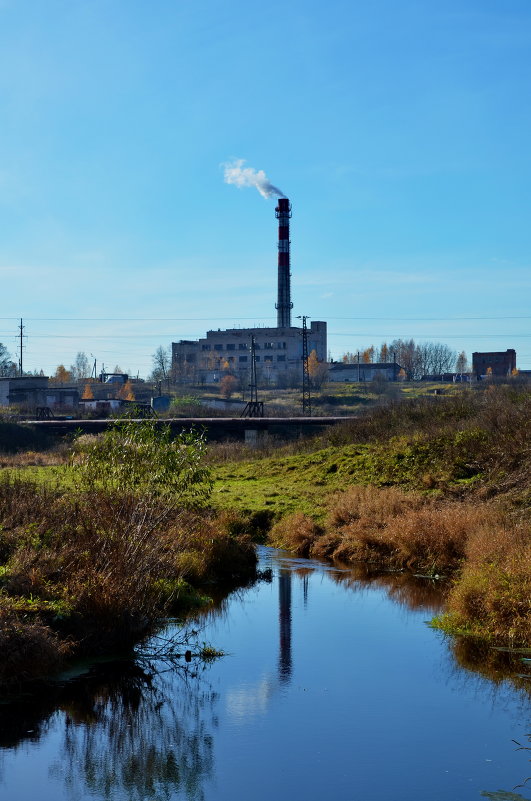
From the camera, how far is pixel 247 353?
173m

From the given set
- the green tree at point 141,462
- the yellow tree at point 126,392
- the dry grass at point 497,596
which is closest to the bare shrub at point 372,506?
the green tree at point 141,462

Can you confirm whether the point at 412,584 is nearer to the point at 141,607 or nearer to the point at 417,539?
the point at 417,539

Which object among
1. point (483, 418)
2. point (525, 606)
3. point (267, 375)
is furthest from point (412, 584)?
point (267, 375)

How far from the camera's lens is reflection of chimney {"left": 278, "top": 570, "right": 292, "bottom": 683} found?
626 inches

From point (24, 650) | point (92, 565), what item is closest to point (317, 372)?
point (92, 565)

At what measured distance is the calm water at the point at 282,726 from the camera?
11.3m

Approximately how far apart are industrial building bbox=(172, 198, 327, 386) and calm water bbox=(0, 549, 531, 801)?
13291cm

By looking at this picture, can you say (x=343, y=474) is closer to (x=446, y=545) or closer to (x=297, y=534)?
(x=297, y=534)

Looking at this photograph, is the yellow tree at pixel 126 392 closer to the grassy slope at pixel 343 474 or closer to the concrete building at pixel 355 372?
the concrete building at pixel 355 372

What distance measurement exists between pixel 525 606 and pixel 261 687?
17.3ft

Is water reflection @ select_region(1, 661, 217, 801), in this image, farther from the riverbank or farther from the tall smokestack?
the tall smokestack

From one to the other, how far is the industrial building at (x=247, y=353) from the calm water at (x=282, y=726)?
132906 mm

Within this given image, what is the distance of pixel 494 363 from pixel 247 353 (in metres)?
47.1

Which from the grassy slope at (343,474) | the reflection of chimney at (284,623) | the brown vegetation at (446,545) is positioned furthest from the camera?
the grassy slope at (343,474)
